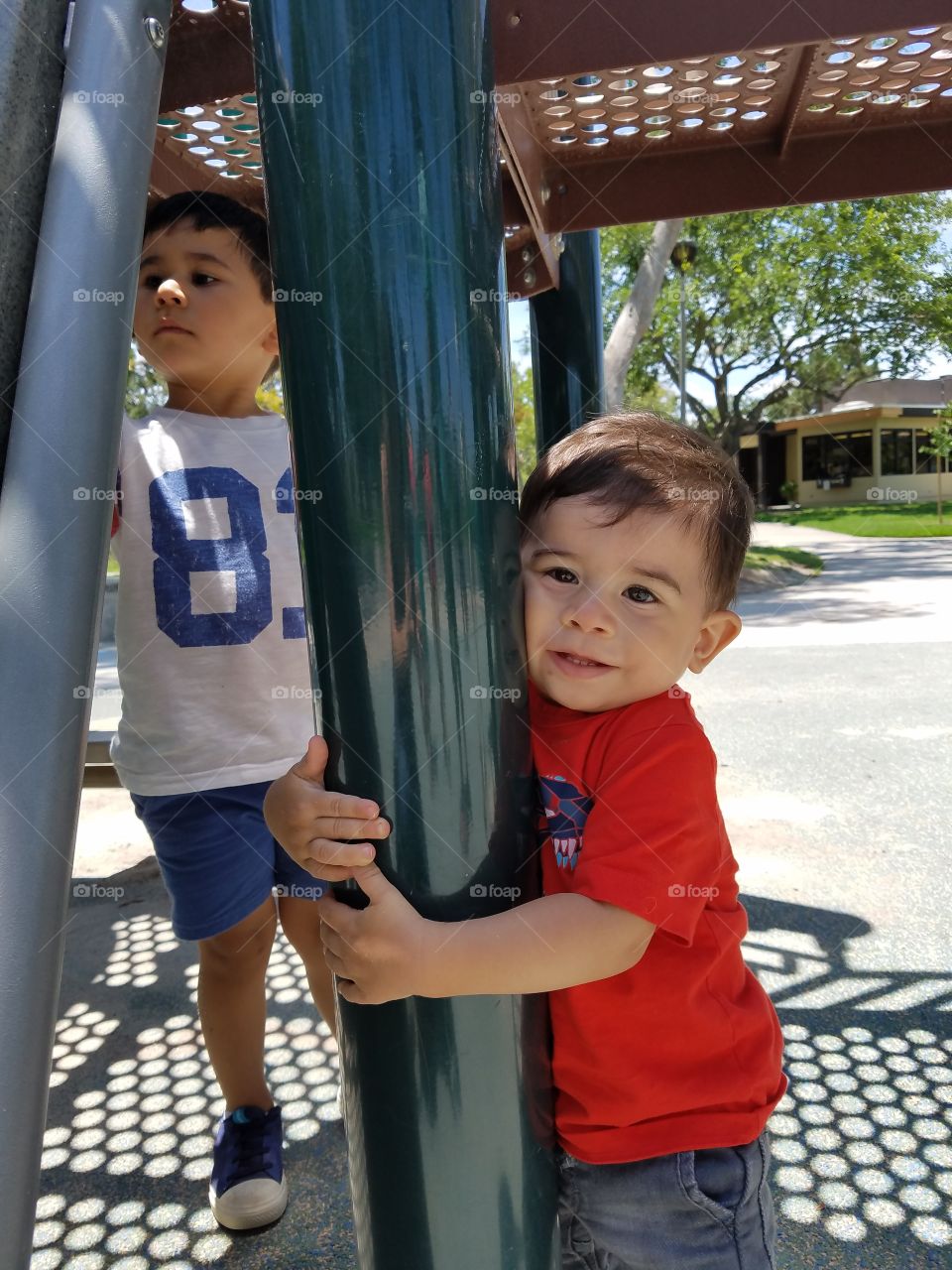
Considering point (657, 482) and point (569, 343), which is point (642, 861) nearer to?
point (657, 482)

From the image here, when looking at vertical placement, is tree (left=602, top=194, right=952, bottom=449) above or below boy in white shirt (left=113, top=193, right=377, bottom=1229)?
above

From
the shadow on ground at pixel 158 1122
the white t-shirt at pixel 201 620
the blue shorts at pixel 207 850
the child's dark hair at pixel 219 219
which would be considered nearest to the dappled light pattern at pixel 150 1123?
the shadow on ground at pixel 158 1122

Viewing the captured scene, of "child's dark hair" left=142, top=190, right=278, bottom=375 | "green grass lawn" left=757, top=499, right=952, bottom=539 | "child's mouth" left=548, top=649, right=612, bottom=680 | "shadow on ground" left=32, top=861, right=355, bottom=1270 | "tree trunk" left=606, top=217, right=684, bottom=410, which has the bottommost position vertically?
"green grass lawn" left=757, top=499, right=952, bottom=539

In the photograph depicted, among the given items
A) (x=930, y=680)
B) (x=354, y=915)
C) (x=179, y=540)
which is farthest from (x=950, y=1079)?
(x=930, y=680)

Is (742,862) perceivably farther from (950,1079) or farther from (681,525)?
(681,525)

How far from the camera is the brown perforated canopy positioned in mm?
1271

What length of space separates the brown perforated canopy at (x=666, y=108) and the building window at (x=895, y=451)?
35077 mm

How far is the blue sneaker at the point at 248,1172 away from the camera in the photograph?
1.85m

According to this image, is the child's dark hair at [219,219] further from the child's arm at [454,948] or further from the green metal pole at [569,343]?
the child's arm at [454,948]

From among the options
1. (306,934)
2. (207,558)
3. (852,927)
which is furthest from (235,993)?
(852,927)

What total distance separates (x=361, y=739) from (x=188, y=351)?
124 cm

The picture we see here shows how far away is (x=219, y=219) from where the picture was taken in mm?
1858

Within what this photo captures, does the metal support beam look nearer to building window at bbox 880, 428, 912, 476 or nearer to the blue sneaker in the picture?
the blue sneaker

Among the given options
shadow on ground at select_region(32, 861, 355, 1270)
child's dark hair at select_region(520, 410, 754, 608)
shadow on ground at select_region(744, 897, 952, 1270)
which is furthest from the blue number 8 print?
shadow on ground at select_region(744, 897, 952, 1270)
